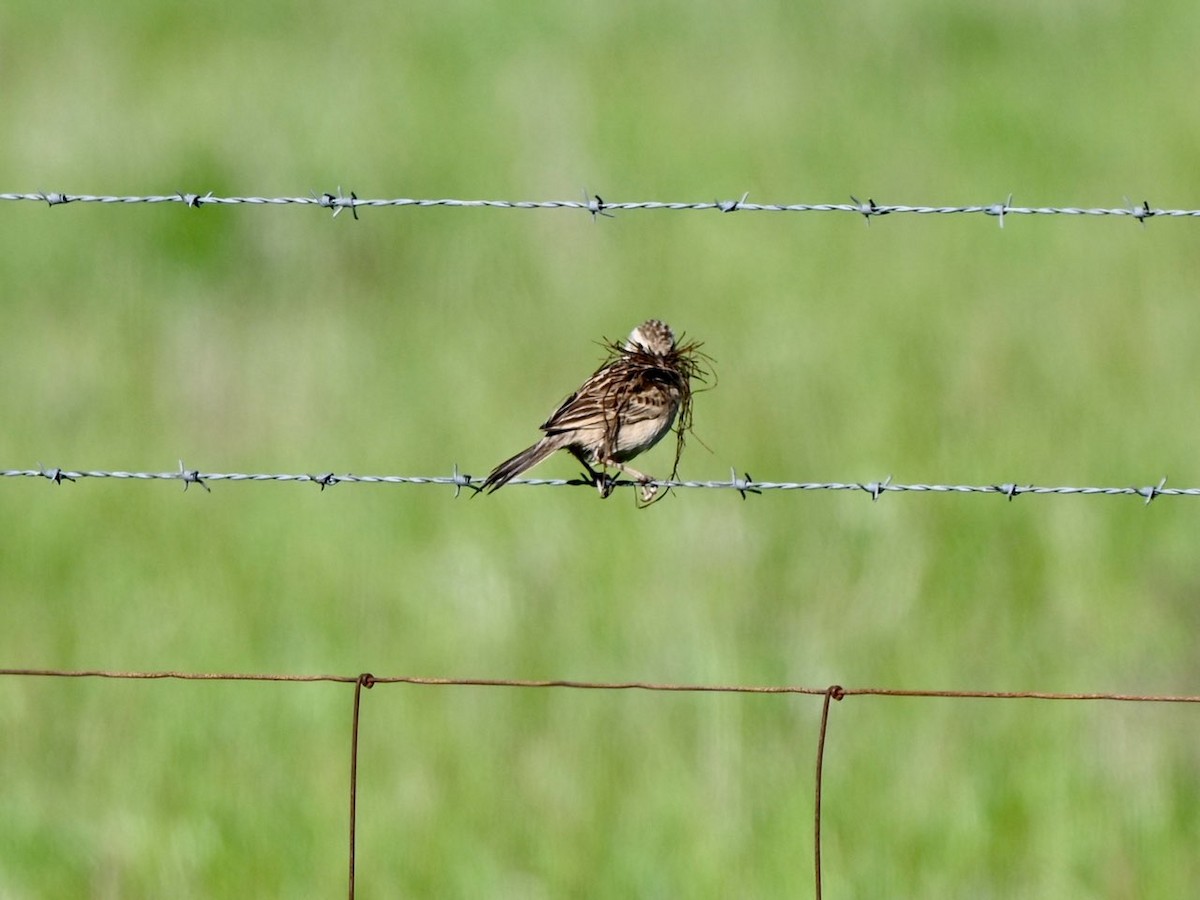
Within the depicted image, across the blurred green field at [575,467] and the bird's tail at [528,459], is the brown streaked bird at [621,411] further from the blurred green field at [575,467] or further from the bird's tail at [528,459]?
the blurred green field at [575,467]

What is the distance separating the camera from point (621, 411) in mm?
7172

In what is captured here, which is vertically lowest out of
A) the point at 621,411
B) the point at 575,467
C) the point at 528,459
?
the point at 528,459

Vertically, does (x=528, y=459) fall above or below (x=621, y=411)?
below

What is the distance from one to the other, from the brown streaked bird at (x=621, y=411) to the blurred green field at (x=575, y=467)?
1659 mm

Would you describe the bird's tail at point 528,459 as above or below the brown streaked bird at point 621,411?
below

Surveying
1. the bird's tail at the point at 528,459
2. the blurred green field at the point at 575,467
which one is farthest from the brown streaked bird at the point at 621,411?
the blurred green field at the point at 575,467

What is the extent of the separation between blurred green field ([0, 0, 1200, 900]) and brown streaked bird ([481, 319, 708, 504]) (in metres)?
1.66

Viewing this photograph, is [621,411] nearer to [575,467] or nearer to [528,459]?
[528,459]

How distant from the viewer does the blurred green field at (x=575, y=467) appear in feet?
27.1

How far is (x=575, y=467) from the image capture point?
426 inches

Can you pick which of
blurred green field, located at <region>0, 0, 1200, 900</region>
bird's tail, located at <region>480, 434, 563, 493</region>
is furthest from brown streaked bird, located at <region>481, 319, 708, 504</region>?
blurred green field, located at <region>0, 0, 1200, 900</region>

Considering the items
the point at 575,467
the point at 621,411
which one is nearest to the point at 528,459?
the point at 621,411

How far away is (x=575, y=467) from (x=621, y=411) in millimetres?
3660

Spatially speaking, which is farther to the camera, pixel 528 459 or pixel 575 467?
pixel 575 467
